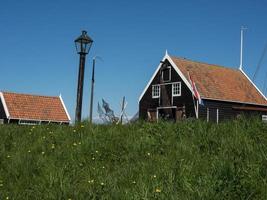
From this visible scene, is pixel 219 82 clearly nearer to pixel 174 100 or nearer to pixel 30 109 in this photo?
pixel 174 100

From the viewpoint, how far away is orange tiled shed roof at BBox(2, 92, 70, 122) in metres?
50.5

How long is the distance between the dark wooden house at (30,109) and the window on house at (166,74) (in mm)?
11554

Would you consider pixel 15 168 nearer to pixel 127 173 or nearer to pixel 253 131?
pixel 127 173

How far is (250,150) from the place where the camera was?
7.01 metres

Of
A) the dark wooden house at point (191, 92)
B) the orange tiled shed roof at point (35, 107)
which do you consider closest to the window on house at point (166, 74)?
the dark wooden house at point (191, 92)

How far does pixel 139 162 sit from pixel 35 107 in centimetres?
4608

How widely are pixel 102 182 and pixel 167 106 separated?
38.0m

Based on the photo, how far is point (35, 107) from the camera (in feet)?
171

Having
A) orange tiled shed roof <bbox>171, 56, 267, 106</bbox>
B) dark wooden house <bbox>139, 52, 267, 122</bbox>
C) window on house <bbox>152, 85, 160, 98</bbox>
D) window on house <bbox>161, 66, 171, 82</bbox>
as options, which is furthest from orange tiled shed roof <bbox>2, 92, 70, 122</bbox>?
orange tiled shed roof <bbox>171, 56, 267, 106</bbox>

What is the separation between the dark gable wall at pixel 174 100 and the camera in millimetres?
41884

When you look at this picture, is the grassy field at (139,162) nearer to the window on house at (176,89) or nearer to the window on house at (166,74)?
the window on house at (176,89)

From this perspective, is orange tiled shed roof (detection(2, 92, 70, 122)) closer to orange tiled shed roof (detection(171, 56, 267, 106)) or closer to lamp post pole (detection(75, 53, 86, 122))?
orange tiled shed roof (detection(171, 56, 267, 106))

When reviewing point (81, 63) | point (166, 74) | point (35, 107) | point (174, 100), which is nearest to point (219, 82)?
point (174, 100)

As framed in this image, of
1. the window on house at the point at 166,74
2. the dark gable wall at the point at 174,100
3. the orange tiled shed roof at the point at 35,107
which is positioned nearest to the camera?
the dark gable wall at the point at 174,100
